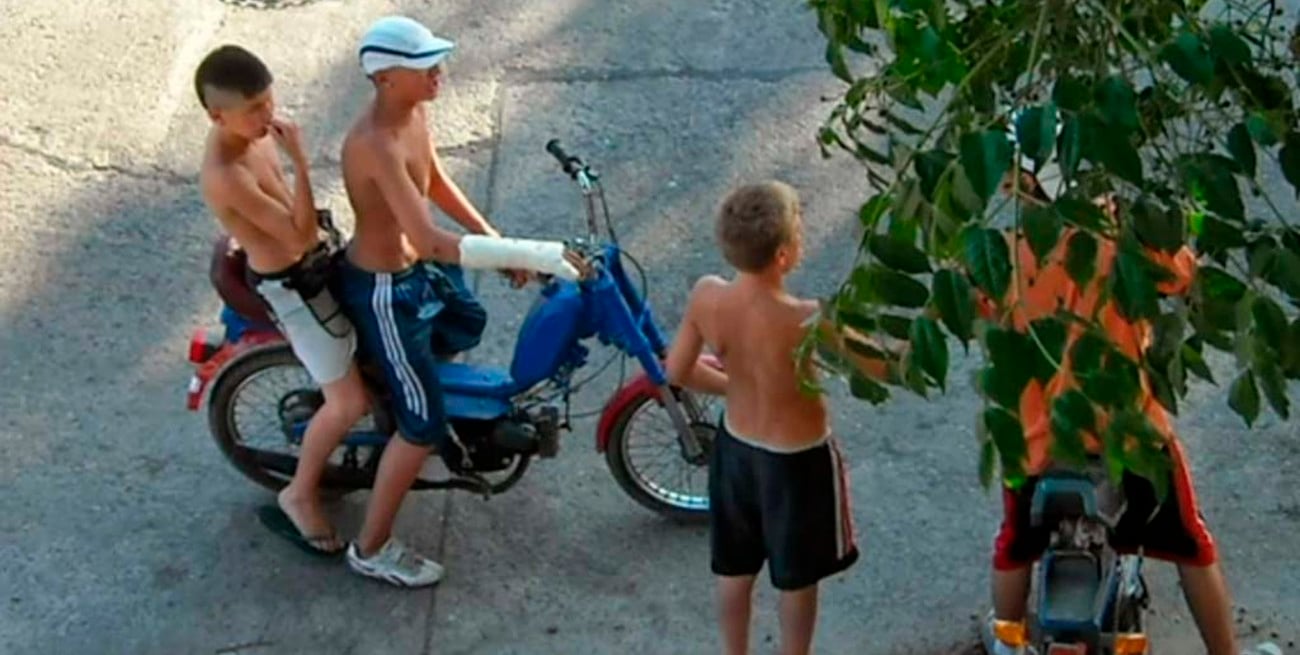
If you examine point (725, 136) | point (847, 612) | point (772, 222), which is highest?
point (725, 136)

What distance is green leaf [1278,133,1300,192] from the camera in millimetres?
2879

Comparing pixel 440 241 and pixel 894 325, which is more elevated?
pixel 440 241

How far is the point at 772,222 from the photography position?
466 cm

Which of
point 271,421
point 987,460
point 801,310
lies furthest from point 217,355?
point 987,460

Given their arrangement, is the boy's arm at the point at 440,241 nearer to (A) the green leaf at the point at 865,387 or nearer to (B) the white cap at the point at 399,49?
(B) the white cap at the point at 399,49

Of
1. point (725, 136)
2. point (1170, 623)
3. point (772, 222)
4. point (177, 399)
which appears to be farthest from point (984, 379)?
point (725, 136)

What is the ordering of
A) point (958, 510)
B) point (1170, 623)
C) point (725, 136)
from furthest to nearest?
1. point (725, 136)
2. point (958, 510)
3. point (1170, 623)

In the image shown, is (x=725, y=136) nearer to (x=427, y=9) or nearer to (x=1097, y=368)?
(x=427, y=9)

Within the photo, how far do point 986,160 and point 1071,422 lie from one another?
0.37m

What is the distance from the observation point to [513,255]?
523cm

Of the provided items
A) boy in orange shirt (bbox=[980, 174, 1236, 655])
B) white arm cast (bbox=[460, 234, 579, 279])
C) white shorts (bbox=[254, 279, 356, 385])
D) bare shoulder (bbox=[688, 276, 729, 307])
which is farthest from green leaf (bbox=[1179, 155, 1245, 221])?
white shorts (bbox=[254, 279, 356, 385])

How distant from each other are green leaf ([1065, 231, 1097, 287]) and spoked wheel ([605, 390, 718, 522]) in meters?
3.01

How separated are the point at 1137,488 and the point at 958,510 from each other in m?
1.31

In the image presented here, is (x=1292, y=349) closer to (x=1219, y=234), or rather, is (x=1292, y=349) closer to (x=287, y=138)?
(x=1219, y=234)
